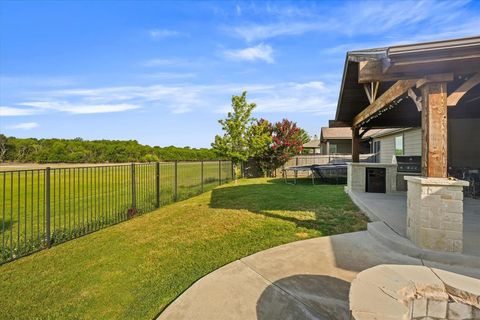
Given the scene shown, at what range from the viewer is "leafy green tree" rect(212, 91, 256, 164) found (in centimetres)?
1373

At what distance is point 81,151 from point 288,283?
23.5 meters

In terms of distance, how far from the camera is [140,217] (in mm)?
6902

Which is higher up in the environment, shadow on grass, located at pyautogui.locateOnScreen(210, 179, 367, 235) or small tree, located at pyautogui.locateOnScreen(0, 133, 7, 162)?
small tree, located at pyautogui.locateOnScreen(0, 133, 7, 162)

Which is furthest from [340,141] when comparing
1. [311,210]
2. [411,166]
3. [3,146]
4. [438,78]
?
[3,146]

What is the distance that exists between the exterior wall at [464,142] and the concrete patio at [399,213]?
2.42 meters

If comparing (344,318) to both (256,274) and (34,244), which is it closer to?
(256,274)

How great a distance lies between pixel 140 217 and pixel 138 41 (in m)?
6.95

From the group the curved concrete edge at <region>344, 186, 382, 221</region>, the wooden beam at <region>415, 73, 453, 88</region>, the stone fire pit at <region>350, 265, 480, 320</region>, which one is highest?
the wooden beam at <region>415, 73, 453, 88</region>

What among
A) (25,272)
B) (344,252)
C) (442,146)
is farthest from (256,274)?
(25,272)

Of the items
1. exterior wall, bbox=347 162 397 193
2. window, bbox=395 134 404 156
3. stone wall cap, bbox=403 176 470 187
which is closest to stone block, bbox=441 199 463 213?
stone wall cap, bbox=403 176 470 187

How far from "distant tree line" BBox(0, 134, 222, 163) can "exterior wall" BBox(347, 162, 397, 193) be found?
8.18 meters

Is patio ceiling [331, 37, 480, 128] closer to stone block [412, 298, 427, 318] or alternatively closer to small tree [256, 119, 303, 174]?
stone block [412, 298, 427, 318]

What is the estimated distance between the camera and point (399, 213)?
547 centimetres

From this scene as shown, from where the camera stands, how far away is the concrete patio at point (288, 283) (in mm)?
2377
